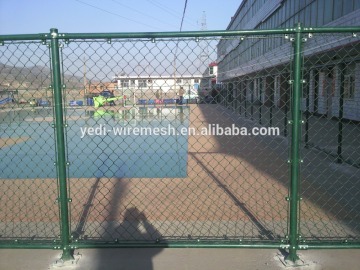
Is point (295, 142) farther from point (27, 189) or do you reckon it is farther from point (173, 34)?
point (27, 189)

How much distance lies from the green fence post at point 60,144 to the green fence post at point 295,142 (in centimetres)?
199

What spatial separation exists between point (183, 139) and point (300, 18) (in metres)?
9.62

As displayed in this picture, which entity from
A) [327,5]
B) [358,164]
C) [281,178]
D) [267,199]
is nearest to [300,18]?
[327,5]

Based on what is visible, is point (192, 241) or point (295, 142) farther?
point (192, 241)

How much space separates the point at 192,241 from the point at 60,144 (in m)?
1.49

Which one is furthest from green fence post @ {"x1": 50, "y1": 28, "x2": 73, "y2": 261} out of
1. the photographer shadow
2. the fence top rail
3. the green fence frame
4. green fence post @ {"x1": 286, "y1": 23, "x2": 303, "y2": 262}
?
green fence post @ {"x1": 286, "y1": 23, "x2": 303, "y2": 262}

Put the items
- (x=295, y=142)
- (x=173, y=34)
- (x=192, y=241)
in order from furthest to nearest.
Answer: (x=192, y=241)
(x=295, y=142)
(x=173, y=34)

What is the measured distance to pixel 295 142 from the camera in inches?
123

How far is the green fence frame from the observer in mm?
2980

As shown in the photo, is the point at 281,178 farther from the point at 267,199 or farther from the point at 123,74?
the point at 123,74

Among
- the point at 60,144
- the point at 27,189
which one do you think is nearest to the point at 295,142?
the point at 60,144

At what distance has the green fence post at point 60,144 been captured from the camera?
3.01 m

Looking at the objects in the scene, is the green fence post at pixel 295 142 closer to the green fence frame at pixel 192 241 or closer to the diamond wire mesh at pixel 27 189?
the green fence frame at pixel 192 241

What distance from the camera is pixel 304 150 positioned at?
953 centimetres
